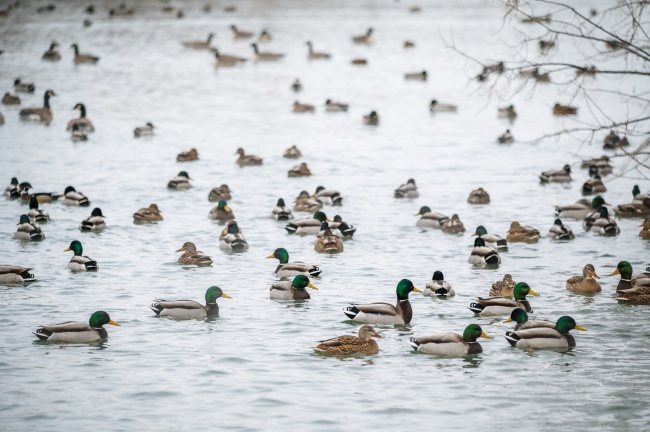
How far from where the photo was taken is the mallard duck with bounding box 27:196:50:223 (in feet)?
90.5

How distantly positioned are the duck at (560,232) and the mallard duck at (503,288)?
532cm

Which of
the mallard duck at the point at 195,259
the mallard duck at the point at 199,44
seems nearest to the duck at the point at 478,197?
the mallard duck at the point at 195,259

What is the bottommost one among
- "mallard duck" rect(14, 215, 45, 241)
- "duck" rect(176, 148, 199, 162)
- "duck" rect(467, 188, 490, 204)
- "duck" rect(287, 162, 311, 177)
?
"mallard duck" rect(14, 215, 45, 241)

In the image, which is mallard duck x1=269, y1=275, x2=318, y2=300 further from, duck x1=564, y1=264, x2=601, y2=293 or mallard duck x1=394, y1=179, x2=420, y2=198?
mallard duck x1=394, y1=179, x2=420, y2=198

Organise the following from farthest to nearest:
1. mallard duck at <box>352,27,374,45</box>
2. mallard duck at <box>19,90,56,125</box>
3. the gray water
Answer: mallard duck at <box>352,27,374,45</box> → mallard duck at <box>19,90,56,125</box> → the gray water

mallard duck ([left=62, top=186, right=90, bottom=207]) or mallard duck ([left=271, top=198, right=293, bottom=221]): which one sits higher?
mallard duck ([left=62, top=186, right=90, bottom=207])

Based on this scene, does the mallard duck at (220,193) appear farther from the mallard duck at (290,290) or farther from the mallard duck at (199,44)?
the mallard duck at (199,44)

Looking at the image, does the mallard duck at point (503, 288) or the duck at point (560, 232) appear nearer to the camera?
the mallard duck at point (503, 288)

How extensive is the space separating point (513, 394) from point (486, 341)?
8.62ft

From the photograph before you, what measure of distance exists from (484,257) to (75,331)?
31.3ft

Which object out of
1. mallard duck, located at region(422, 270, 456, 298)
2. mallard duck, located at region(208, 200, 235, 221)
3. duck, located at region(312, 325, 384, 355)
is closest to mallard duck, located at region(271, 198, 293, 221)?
mallard duck, located at region(208, 200, 235, 221)

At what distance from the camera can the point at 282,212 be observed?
28.1 meters

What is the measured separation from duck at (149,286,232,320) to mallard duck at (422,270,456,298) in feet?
13.7

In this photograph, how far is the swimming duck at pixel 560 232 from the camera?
1011 inches
